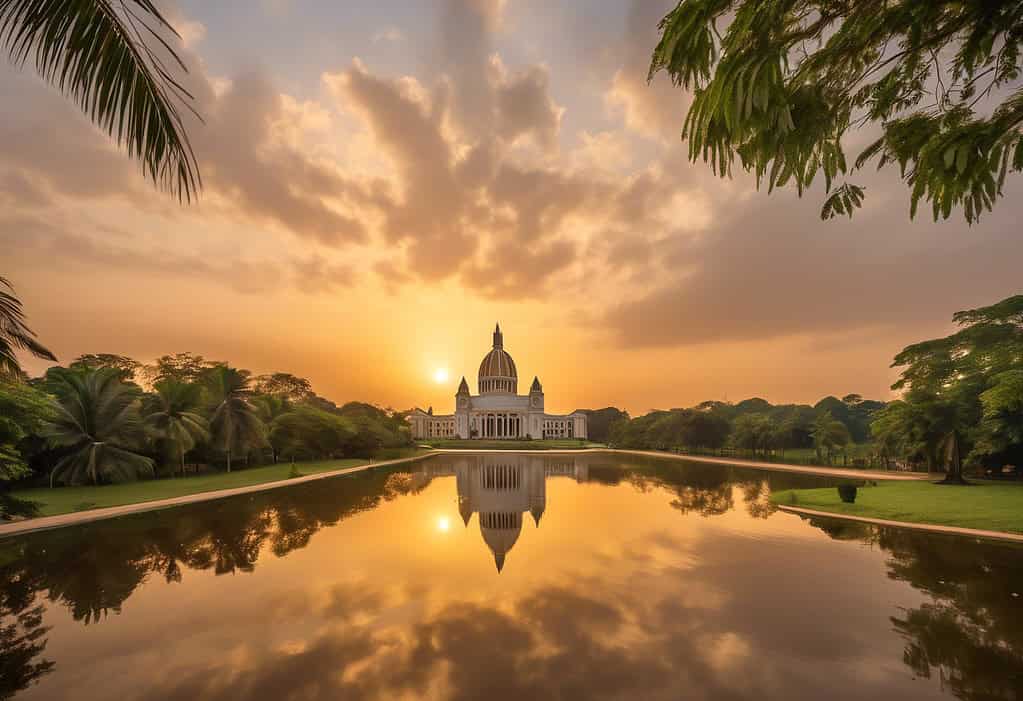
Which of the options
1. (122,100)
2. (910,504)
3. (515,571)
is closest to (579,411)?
(910,504)

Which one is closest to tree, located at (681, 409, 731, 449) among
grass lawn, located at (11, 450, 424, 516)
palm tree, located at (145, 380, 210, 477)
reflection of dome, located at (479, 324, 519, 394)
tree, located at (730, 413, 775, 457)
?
tree, located at (730, 413, 775, 457)

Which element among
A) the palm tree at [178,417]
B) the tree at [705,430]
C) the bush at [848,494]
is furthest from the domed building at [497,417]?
the bush at [848,494]

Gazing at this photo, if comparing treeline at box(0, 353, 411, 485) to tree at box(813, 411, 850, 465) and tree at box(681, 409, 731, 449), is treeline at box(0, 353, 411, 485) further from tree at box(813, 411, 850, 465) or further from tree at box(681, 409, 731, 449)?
tree at box(813, 411, 850, 465)

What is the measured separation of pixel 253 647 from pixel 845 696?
331 inches

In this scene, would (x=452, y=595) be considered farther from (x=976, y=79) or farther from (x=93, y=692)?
(x=976, y=79)

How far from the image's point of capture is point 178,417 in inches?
1252

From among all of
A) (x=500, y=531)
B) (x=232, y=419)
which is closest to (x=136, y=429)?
(x=232, y=419)

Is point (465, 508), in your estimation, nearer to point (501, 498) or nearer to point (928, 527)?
point (501, 498)

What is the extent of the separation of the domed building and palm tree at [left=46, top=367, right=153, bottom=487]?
10225 cm

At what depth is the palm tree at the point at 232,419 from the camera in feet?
114

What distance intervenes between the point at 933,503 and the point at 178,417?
44.0m

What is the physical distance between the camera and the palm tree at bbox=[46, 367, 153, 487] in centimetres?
2556

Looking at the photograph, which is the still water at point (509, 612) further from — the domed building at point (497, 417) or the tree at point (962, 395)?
the domed building at point (497, 417)

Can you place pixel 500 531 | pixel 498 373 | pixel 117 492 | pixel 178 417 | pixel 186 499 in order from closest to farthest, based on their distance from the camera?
1. pixel 500 531
2. pixel 186 499
3. pixel 117 492
4. pixel 178 417
5. pixel 498 373
